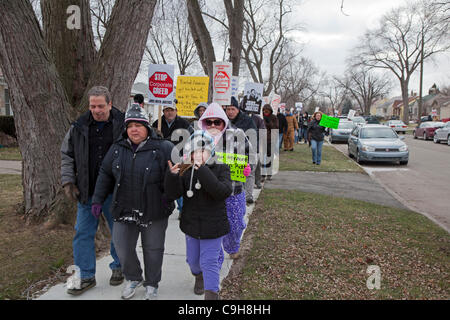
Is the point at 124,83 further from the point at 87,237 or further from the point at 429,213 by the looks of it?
the point at 429,213

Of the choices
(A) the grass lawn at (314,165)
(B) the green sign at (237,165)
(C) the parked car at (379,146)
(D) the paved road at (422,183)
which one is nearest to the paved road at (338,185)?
(D) the paved road at (422,183)

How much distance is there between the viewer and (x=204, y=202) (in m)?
3.07

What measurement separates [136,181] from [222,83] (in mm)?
5870

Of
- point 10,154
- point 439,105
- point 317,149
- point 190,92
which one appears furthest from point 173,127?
point 439,105

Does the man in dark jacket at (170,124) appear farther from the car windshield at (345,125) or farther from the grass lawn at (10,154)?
the car windshield at (345,125)

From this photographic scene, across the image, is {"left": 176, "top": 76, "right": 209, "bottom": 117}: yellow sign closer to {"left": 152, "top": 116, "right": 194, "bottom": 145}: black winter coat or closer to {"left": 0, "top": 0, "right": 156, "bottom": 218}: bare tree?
{"left": 152, "top": 116, "right": 194, "bottom": 145}: black winter coat

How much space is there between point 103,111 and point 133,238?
4.00 feet

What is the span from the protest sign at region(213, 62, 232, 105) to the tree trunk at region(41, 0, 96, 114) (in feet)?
11.5

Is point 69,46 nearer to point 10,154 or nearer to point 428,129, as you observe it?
point 10,154

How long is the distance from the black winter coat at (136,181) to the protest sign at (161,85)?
11.3 ft

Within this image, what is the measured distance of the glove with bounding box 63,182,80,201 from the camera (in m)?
3.42

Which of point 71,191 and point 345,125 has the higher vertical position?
point 345,125

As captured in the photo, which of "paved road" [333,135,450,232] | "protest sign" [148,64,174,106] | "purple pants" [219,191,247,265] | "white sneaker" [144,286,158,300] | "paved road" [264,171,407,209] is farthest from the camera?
"paved road" [264,171,407,209]

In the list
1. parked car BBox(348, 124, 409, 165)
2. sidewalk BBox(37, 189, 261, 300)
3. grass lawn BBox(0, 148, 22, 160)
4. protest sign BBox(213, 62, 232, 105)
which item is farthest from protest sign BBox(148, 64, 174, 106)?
parked car BBox(348, 124, 409, 165)
